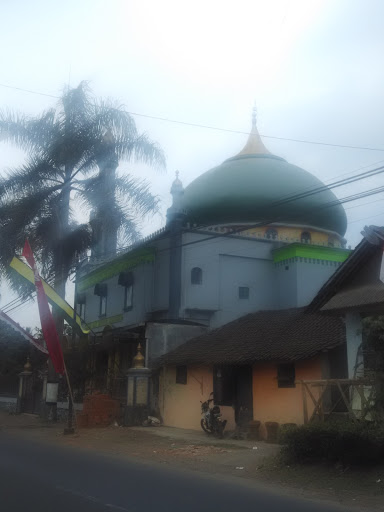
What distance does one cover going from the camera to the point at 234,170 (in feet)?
92.8

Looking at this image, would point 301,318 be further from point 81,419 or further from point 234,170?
point 234,170

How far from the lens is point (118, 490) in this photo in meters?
8.76

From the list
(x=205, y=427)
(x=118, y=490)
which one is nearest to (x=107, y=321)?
(x=205, y=427)

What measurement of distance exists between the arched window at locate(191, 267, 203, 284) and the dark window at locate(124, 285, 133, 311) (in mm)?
3376

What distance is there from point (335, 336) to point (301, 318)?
284 cm

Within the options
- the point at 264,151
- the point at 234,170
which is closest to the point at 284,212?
the point at 234,170

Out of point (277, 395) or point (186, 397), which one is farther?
point (186, 397)

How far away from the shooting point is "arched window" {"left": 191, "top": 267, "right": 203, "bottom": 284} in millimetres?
24922

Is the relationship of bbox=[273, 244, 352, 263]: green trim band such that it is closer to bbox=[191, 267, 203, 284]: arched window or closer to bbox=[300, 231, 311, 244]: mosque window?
bbox=[300, 231, 311, 244]: mosque window

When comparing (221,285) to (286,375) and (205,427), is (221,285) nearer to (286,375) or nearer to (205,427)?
(205,427)

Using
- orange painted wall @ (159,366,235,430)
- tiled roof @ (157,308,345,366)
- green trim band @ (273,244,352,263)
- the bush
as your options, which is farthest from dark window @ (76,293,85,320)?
the bush

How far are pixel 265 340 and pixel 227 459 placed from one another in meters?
6.17

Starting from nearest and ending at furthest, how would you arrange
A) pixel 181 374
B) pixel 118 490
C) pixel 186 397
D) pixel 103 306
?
1. pixel 118 490
2. pixel 186 397
3. pixel 181 374
4. pixel 103 306

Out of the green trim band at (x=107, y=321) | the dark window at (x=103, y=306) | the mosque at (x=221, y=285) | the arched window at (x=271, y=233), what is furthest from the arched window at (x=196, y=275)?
the dark window at (x=103, y=306)
